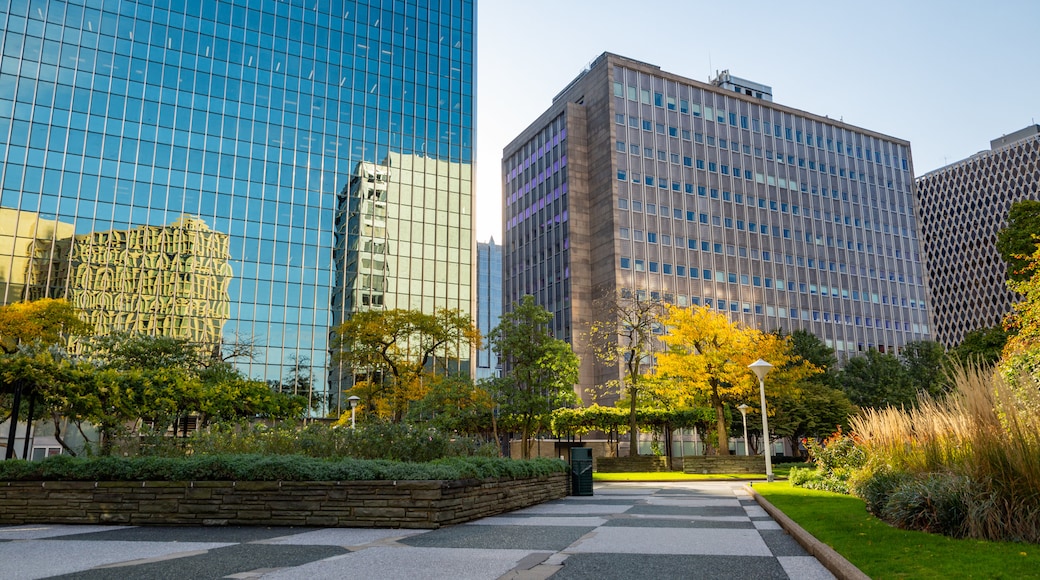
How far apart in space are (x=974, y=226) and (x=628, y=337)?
11232cm

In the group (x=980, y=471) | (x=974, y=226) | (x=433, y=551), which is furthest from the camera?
(x=974, y=226)

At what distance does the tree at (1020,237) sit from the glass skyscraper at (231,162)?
44114 mm

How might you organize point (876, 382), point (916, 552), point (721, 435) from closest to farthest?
point (916, 552) < point (721, 435) < point (876, 382)

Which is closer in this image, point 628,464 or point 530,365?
point 530,365

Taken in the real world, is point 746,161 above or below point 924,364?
above

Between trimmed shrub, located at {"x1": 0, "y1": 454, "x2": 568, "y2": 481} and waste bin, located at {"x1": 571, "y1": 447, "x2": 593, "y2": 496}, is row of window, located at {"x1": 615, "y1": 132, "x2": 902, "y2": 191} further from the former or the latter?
trimmed shrub, located at {"x1": 0, "y1": 454, "x2": 568, "y2": 481}

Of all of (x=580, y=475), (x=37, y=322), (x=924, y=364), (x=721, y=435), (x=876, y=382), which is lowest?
(x=580, y=475)

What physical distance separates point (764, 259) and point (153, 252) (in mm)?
69122

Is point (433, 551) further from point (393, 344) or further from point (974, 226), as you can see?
point (974, 226)

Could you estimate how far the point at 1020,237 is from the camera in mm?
38938

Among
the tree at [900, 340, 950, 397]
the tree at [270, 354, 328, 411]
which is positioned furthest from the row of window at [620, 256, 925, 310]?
the tree at [270, 354, 328, 411]

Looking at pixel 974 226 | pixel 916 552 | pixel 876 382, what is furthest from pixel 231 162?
pixel 974 226

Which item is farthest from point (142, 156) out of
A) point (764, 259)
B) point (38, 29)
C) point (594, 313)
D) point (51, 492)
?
Answer: point (764, 259)

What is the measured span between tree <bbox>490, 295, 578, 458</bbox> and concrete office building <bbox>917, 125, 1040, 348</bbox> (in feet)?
403
